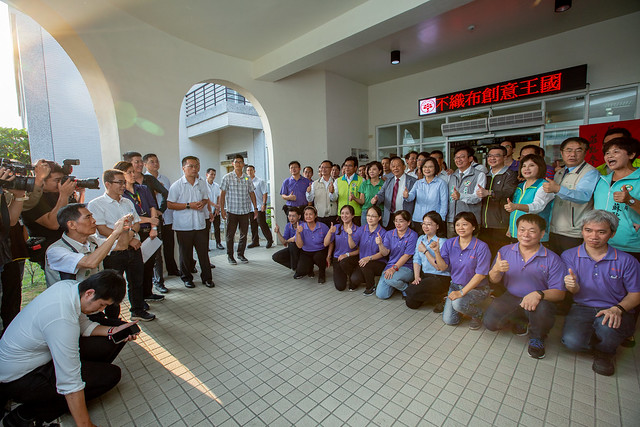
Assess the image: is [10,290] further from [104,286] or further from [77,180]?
[104,286]

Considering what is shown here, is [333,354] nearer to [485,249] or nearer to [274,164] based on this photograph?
[485,249]

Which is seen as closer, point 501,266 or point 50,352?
point 50,352

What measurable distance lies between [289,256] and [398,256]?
1.59 m

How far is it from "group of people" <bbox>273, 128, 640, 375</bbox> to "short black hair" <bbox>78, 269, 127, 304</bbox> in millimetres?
2483

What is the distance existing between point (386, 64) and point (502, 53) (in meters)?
2.22

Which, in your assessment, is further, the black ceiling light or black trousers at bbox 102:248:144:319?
the black ceiling light

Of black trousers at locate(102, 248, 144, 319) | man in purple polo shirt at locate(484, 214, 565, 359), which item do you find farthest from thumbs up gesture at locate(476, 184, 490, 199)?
black trousers at locate(102, 248, 144, 319)

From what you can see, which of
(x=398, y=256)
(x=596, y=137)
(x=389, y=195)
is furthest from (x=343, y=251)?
(x=596, y=137)

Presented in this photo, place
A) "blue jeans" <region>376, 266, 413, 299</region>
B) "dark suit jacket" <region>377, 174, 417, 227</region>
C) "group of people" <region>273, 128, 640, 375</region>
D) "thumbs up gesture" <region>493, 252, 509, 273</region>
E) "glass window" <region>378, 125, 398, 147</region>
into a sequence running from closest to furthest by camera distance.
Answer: "group of people" <region>273, 128, 640, 375</region>, "thumbs up gesture" <region>493, 252, 509, 273</region>, "blue jeans" <region>376, 266, 413, 299</region>, "dark suit jacket" <region>377, 174, 417, 227</region>, "glass window" <region>378, 125, 398, 147</region>

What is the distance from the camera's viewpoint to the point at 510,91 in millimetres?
5695

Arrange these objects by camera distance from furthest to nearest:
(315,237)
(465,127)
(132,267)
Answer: (465,127), (315,237), (132,267)

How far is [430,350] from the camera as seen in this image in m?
2.34

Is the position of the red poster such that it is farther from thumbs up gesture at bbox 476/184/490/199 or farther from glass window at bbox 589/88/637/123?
thumbs up gesture at bbox 476/184/490/199

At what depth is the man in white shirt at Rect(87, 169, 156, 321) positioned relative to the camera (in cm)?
262
